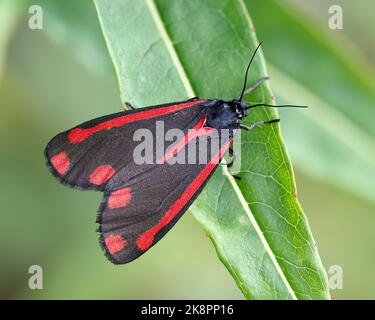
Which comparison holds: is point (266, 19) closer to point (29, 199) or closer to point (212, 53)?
point (212, 53)

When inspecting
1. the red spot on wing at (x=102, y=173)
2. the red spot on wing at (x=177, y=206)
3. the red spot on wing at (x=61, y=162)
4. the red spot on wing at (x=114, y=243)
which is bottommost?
the red spot on wing at (x=114, y=243)

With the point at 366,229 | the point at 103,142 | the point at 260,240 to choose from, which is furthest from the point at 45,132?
the point at 366,229

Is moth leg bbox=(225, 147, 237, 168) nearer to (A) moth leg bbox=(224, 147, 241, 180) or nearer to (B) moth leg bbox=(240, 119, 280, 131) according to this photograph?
(A) moth leg bbox=(224, 147, 241, 180)

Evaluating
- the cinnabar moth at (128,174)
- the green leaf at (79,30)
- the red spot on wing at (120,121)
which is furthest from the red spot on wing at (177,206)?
the green leaf at (79,30)

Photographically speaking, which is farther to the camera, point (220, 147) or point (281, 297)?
point (220, 147)

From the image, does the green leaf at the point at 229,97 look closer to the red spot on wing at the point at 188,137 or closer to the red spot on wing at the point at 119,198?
the red spot on wing at the point at 188,137

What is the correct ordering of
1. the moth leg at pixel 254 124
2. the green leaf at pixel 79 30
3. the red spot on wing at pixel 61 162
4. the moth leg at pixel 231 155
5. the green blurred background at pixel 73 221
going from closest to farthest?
the moth leg at pixel 254 124
the moth leg at pixel 231 155
the red spot on wing at pixel 61 162
the green leaf at pixel 79 30
the green blurred background at pixel 73 221

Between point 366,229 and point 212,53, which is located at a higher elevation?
point 212,53
